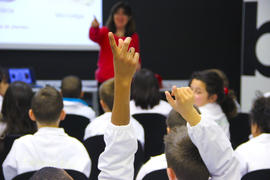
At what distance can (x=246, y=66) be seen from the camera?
244 inches

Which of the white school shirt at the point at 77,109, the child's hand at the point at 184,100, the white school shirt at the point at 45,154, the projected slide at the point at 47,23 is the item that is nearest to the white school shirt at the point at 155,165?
the white school shirt at the point at 45,154

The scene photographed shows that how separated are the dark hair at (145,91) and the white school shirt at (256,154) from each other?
4.27 feet

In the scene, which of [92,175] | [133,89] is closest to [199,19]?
[133,89]

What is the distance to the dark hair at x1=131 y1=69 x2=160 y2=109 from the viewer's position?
10.7 feet

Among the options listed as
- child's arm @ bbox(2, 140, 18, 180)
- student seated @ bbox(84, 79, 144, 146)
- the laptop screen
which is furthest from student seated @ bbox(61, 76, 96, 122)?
the laptop screen

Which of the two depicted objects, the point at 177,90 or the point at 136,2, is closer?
the point at 177,90

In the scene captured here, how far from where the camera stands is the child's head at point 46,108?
85.9 inches

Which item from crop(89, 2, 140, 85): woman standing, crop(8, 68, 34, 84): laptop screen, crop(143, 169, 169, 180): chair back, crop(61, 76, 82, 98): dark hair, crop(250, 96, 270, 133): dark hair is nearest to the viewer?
crop(143, 169, 169, 180): chair back

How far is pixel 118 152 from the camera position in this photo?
2.99ft

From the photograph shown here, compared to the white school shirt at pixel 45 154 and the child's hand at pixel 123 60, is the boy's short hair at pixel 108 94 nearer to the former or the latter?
the white school shirt at pixel 45 154

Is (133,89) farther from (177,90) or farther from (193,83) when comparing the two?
(177,90)

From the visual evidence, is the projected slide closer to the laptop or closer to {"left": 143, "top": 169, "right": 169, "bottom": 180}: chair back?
the laptop

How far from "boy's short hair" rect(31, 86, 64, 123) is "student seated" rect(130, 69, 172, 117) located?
110 cm

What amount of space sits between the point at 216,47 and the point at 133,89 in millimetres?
3645
